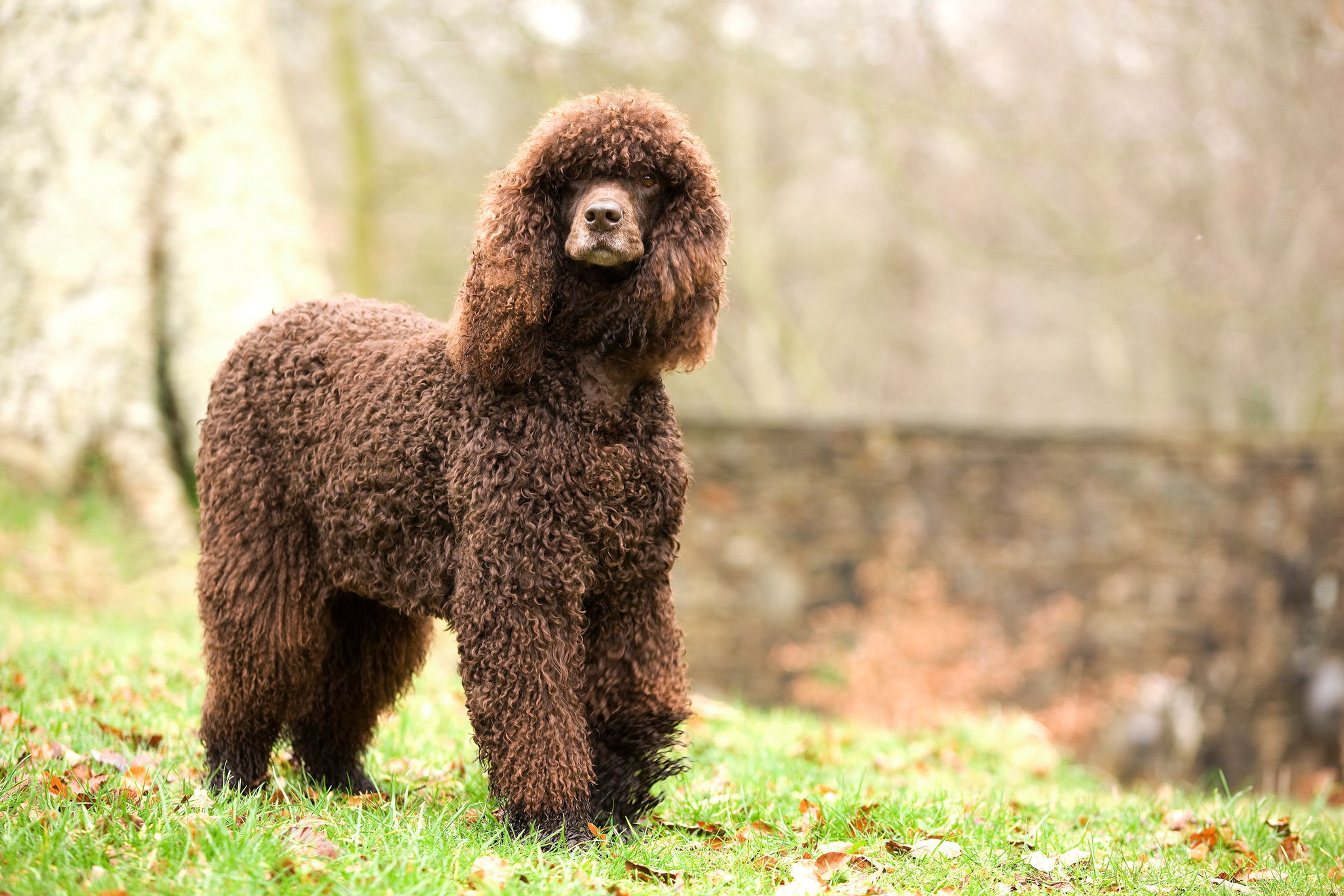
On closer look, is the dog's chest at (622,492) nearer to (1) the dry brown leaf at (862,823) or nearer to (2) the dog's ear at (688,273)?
(2) the dog's ear at (688,273)

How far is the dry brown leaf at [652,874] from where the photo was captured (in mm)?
3092

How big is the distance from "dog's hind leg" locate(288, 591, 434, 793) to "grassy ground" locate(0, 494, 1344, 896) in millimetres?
114

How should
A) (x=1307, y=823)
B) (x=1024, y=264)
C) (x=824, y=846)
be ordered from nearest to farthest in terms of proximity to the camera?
(x=824, y=846) < (x=1307, y=823) < (x=1024, y=264)

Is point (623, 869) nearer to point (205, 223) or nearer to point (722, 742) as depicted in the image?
point (722, 742)

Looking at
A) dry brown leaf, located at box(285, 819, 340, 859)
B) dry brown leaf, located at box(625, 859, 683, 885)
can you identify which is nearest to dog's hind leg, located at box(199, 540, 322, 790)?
dry brown leaf, located at box(285, 819, 340, 859)

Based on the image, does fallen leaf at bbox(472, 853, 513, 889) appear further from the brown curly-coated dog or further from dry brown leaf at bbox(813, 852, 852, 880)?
dry brown leaf at bbox(813, 852, 852, 880)

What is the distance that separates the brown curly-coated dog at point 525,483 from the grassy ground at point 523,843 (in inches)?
11.3

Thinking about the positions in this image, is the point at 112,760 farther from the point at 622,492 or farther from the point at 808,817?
the point at 808,817

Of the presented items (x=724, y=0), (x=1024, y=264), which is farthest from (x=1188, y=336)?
(x=724, y=0)

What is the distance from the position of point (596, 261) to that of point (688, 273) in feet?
0.81

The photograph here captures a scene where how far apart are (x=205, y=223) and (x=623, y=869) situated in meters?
5.91

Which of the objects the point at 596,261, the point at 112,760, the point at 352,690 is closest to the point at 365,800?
the point at 352,690

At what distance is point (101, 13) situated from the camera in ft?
25.0

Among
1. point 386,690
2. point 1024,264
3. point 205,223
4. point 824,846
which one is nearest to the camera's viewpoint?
point 824,846
